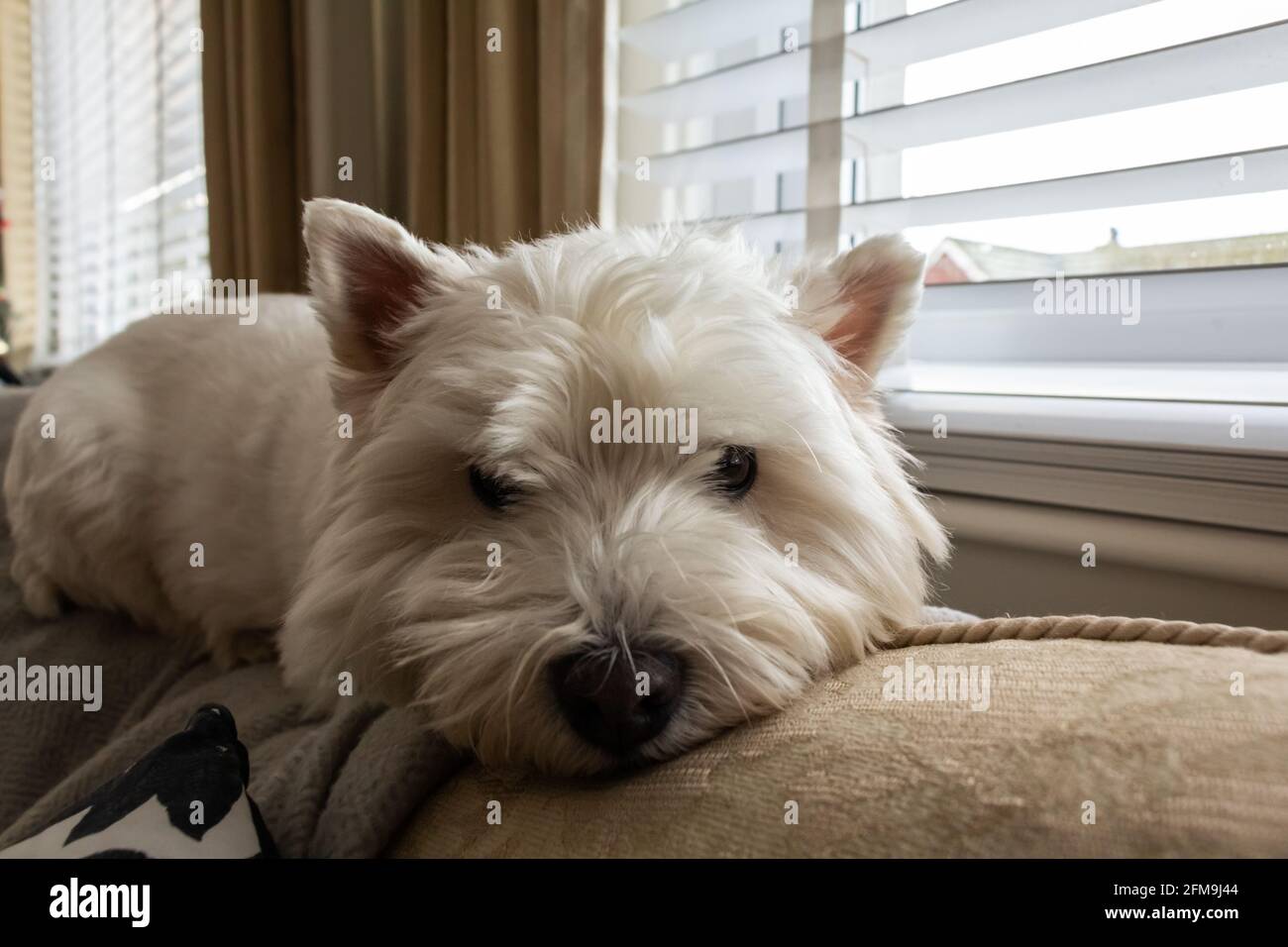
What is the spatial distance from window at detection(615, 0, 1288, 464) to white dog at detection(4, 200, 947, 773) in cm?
52

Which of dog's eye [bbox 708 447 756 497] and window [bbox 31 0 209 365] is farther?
window [bbox 31 0 209 365]

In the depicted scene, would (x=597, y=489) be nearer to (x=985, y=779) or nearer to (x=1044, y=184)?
(x=985, y=779)

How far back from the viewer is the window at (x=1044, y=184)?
4.25 ft

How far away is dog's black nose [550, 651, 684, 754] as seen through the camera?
714 mm

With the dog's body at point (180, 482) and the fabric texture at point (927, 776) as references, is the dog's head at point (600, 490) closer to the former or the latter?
the fabric texture at point (927, 776)

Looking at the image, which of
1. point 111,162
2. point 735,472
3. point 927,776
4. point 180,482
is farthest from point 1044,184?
point 111,162

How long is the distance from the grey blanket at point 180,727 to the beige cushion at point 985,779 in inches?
2.7

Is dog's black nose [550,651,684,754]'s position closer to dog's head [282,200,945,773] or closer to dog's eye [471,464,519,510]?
dog's head [282,200,945,773]

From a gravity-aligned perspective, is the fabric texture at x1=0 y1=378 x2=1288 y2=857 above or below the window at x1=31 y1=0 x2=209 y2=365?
below

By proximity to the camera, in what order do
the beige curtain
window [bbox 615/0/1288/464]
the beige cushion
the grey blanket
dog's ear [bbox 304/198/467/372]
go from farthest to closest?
the beige curtain
window [bbox 615/0/1288/464]
dog's ear [bbox 304/198/467/372]
the grey blanket
the beige cushion

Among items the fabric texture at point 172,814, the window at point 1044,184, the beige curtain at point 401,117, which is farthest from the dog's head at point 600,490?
the beige curtain at point 401,117

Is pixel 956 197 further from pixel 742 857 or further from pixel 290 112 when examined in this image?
pixel 290 112

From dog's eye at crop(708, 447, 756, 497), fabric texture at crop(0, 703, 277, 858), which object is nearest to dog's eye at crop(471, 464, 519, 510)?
A: dog's eye at crop(708, 447, 756, 497)
